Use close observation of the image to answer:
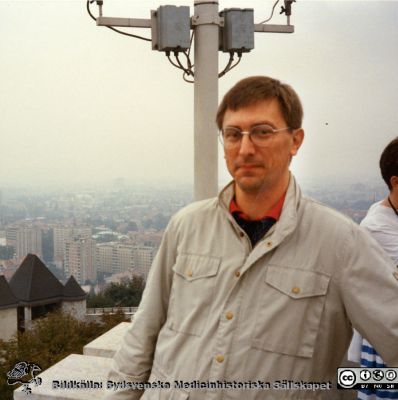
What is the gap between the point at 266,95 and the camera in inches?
52.4

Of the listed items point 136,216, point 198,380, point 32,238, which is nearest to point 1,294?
point 32,238

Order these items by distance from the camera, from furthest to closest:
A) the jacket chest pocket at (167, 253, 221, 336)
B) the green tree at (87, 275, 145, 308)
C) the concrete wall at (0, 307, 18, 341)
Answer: the green tree at (87, 275, 145, 308) → the concrete wall at (0, 307, 18, 341) → the jacket chest pocket at (167, 253, 221, 336)

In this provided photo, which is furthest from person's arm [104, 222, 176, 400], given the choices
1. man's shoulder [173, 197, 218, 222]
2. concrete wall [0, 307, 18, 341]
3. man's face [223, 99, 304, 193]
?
concrete wall [0, 307, 18, 341]

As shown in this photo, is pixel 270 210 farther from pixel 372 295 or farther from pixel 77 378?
pixel 77 378

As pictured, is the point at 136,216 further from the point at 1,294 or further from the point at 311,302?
the point at 1,294

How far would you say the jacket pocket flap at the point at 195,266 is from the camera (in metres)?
1.38

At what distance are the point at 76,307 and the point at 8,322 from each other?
249 inches

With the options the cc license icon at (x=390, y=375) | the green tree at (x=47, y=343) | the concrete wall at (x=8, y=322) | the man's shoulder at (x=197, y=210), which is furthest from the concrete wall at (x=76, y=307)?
the cc license icon at (x=390, y=375)

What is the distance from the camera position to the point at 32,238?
23172 mm

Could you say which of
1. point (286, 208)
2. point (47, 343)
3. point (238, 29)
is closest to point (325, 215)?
point (286, 208)

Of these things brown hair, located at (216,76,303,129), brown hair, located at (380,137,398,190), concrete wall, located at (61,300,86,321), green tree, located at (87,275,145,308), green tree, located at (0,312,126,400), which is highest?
brown hair, located at (216,76,303,129)

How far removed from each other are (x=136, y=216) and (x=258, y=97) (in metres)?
11.7

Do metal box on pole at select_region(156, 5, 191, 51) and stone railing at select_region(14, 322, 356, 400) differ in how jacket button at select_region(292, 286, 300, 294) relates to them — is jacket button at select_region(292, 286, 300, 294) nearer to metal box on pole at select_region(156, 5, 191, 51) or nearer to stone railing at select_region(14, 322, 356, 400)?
stone railing at select_region(14, 322, 356, 400)

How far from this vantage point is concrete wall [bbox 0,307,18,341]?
77.3 feet
